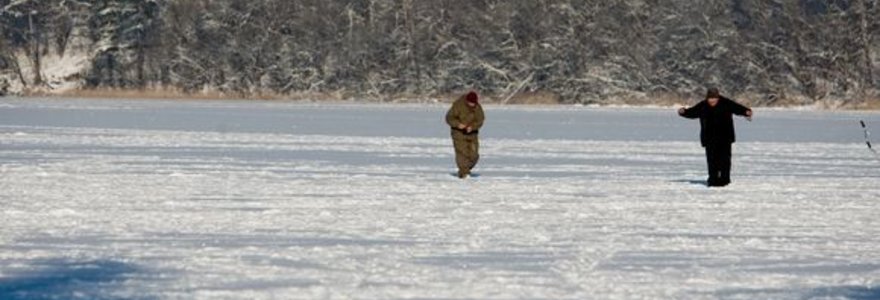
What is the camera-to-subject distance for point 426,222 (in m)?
14.0

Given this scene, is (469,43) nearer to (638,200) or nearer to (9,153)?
(9,153)

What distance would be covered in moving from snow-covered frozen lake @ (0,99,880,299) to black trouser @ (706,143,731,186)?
216 mm

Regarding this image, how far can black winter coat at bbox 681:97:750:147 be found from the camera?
1936cm

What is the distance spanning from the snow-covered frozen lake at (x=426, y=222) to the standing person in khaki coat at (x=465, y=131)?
339mm

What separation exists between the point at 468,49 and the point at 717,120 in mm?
50814

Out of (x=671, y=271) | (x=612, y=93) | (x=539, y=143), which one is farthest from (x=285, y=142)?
(x=612, y=93)

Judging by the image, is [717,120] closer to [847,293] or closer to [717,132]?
[717,132]

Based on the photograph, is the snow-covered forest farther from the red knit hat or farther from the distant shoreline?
the red knit hat

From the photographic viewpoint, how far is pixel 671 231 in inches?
530

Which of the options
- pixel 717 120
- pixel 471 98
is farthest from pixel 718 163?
pixel 471 98

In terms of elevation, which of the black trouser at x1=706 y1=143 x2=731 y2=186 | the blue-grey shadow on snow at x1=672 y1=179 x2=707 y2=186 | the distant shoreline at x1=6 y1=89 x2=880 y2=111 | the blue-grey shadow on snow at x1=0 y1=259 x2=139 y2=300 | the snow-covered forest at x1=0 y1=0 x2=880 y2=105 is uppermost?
the blue-grey shadow on snow at x1=0 y1=259 x2=139 y2=300

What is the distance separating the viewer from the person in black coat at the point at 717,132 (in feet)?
62.8

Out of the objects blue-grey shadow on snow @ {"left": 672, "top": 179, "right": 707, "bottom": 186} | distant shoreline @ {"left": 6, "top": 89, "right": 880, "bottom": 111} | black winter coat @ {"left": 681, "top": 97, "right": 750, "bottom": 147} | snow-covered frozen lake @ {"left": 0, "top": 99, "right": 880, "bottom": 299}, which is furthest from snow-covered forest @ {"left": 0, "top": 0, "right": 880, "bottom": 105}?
black winter coat @ {"left": 681, "top": 97, "right": 750, "bottom": 147}

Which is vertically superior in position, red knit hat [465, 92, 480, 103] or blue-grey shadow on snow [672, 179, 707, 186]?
red knit hat [465, 92, 480, 103]
